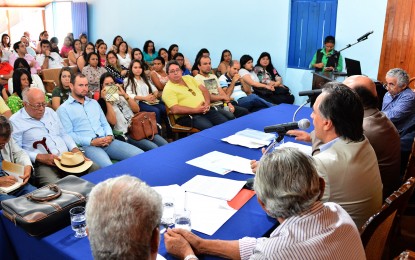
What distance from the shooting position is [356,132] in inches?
71.8

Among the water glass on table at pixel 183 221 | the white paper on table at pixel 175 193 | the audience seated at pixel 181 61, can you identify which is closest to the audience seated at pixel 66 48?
the audience seated at pixel 181 61

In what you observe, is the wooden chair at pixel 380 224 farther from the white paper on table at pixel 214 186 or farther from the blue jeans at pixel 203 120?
the blue jeans at pixel 203 120

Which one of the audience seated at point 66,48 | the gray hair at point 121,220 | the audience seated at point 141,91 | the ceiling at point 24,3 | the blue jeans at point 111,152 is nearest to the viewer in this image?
the gray hair at point 121,220

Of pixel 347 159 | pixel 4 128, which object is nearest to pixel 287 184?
pixel 347 159

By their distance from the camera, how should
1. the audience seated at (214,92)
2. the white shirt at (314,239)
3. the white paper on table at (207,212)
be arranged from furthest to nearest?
the audience seated at (214,92), the white paper on table at (207,212), the white shirt at (314,239)

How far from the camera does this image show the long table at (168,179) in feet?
5.20

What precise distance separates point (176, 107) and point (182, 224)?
2.65 m

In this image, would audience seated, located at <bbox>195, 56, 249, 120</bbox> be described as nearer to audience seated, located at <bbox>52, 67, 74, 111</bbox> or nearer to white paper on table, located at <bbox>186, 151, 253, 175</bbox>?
audience seated, located at <bbox>52, 67, 74, 111</bbox>

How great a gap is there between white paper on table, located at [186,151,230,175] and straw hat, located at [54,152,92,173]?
876 mm

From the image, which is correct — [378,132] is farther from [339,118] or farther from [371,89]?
[339,118]

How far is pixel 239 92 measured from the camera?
562 centimetres

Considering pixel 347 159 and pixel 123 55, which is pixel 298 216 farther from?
pixel 123 55

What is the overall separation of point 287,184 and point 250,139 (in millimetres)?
1703

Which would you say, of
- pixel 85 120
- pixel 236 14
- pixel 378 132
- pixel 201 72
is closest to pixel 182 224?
pixel 378 132
